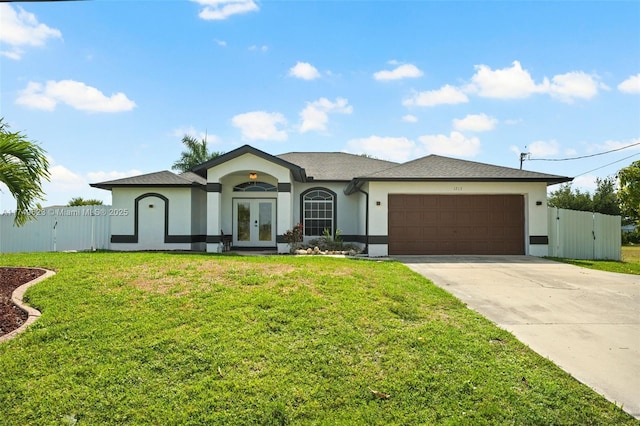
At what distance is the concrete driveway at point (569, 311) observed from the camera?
13.8ft

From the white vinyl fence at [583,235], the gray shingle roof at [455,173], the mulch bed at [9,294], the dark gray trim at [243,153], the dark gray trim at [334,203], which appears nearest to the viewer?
the mulch bed at [9,294]

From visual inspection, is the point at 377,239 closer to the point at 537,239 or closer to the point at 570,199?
the point at 537,239

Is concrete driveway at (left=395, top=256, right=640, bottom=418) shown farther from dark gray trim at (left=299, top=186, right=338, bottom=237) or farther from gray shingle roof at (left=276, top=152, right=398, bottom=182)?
gray shingle roof at (left=276, top=152, right=398, bottom=182)

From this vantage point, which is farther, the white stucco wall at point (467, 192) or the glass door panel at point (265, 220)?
the glass door panel at point (265, 220)

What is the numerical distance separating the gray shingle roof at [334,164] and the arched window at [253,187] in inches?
76.2

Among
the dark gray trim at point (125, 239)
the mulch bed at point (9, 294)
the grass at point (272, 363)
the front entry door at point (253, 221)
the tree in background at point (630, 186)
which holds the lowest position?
A: the grass at point (272, 363)

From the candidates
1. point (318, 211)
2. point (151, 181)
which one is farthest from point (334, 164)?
point (151, 181)

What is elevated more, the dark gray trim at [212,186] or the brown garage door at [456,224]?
the dark gray trim at [212,186]

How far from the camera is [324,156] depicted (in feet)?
70.2

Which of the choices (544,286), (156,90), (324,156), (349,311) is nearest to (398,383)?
(349,311)

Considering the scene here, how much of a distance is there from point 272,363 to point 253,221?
44.6 feet

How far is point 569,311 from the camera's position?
6.46 m

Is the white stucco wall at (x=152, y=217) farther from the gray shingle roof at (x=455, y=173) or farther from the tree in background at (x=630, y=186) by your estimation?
the tree in background at (x=630, y=186)

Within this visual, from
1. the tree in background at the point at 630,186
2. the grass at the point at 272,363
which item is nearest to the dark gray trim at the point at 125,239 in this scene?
the grass at the point at 272,363
